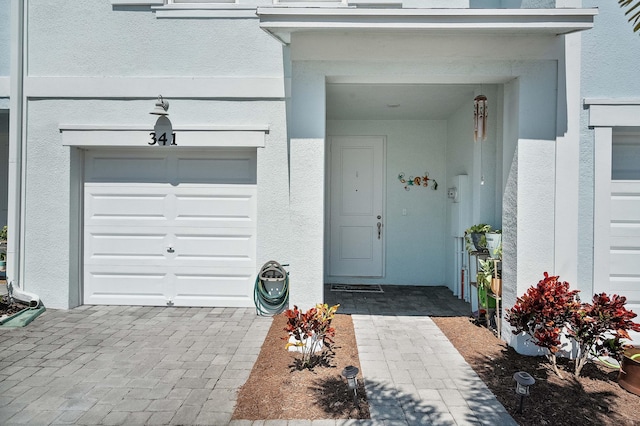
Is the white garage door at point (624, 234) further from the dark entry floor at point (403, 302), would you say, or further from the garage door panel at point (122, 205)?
the garage door panel at point (122, 205)

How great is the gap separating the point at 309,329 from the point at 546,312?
2175 mm

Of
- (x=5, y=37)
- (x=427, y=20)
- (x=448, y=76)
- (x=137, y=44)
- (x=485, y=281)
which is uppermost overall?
(x=5, y=37)

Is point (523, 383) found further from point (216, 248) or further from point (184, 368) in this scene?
point (216, 248)

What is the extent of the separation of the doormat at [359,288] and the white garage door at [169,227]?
1.70 m

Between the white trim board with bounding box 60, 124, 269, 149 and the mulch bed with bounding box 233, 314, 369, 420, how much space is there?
9.03 ft

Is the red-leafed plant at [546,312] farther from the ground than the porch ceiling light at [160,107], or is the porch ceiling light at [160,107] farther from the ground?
the porch ceiling light at [160,107]

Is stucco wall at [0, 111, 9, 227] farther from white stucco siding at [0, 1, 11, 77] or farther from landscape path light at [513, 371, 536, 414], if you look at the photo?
landscape path light at [513, 371, 536, 414]

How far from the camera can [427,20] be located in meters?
3.69

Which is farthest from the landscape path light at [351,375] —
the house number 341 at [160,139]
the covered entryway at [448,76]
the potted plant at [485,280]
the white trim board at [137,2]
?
the white trim board at [137,2]

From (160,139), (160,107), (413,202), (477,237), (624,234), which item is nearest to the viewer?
(624,234)

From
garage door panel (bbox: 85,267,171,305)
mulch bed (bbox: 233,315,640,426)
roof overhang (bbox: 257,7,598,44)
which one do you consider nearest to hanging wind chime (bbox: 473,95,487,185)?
roof overhang (bbox: 257,7,598,44)

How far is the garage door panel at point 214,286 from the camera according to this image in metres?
5.49

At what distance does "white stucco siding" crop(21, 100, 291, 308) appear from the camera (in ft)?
17.1

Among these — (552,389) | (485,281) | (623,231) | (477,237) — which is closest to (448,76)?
(477,237)
